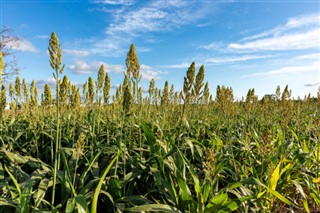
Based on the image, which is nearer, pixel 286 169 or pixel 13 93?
pixel 286 169

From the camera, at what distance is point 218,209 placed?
2.52 m

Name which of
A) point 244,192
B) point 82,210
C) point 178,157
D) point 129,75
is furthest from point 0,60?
point 244,192

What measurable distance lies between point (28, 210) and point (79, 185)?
0.70m

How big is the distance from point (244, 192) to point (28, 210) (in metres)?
2.50

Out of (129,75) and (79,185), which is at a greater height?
(129,75)

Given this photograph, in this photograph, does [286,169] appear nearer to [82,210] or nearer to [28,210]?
[82,210]

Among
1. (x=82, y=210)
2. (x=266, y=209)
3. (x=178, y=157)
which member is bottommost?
(x=266, y=209)

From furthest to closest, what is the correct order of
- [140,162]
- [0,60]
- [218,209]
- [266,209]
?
[140,162] < [266,209] < [0,60] < [218,209]

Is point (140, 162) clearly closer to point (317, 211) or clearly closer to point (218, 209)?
point (218, 209)

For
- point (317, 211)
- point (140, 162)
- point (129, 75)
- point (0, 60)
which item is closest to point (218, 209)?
point (140, 162)

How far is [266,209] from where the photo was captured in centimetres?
329

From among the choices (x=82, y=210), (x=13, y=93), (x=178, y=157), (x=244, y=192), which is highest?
(x=13, y=93)

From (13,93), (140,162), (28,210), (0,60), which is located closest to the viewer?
(28,210)

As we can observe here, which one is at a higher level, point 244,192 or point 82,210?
point 82,210
